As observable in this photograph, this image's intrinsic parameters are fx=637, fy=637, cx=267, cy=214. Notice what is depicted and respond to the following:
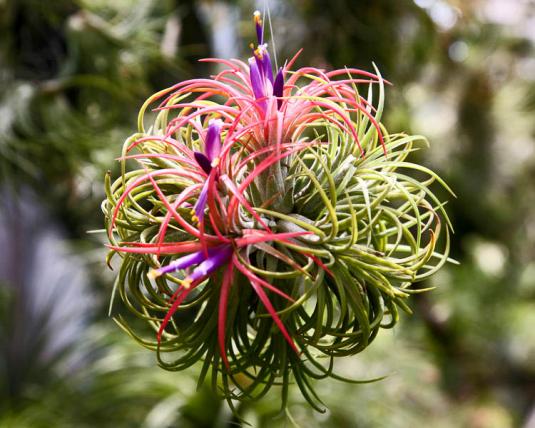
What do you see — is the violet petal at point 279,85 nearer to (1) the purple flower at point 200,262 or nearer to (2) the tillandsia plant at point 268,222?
(2) the tillandsia plant at point 268,222

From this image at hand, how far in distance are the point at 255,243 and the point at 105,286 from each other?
198 centimetres

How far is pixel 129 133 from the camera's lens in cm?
183

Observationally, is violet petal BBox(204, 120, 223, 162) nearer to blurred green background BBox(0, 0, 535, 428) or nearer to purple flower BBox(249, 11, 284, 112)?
purple flower BBox(249, 11, 284, 112)

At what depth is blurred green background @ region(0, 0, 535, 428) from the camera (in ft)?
5.80

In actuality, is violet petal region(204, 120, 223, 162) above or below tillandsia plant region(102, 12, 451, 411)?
above

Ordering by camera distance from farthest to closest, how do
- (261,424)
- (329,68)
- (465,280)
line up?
(465,280)
(329,68)
(261,424)

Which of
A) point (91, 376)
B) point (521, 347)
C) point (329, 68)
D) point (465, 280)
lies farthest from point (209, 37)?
point (521, 347)

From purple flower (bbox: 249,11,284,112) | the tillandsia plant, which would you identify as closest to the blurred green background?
the tillandsia plant

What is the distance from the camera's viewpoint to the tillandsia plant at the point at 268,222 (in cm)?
52

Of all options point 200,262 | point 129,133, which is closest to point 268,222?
point 200,262

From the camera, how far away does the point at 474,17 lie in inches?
95.2

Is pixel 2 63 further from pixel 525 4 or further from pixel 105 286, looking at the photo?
pixel 525 4

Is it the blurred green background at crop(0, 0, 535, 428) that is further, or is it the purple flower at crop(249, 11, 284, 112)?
the blurred green background at crop(0, 0, 535, 428)

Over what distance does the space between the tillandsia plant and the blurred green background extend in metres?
1.01
